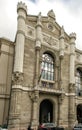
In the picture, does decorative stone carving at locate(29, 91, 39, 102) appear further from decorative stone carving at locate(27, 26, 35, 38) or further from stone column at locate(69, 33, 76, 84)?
decorative stone carving at locate(27, 26, 35, 38)

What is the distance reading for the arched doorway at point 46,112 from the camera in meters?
28.2

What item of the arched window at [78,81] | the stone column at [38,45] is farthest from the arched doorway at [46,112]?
the arched window at [78,81]

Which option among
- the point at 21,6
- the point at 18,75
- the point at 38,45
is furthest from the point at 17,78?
the point at 21,6

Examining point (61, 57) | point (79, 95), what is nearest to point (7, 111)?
point (61, 57)

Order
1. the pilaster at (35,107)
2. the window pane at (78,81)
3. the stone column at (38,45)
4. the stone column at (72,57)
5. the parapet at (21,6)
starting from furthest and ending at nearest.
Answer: the window pane at (78,81)
the stone column at (72,57)
the parapet at (21,6)
the stone column at (38,45)
the pilaster at (35,107)

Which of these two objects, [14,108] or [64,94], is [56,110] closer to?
[64,94]

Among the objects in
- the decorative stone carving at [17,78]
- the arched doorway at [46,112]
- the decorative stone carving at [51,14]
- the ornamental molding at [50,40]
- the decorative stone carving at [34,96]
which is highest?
the decorative stone carving at [51,14]

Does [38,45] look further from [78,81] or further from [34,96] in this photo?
[78,81]

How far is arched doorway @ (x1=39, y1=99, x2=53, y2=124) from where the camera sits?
92.4ft

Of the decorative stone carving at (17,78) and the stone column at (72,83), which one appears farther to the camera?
the stone column at (72,83)

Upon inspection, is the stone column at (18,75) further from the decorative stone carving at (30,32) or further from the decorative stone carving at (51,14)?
the decorative stone carving at (51,14)

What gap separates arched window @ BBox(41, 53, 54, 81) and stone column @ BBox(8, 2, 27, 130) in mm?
4628

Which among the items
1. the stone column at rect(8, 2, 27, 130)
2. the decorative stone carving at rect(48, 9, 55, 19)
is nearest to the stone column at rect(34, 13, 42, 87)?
the stone column at rect(8, 2, 27, 130)

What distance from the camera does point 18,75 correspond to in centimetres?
2397
